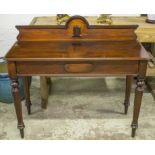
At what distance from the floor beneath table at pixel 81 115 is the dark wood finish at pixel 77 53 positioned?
20 cm

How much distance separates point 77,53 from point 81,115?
29.2 inches

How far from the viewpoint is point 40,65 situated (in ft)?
4.67

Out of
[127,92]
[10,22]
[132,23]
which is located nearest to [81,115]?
[127,92]

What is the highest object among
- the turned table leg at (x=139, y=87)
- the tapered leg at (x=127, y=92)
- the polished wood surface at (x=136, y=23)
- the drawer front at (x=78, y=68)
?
the polished wood surface at (x=136, y=23)

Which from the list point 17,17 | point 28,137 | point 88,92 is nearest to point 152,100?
point 88,92

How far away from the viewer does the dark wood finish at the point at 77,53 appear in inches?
54.9

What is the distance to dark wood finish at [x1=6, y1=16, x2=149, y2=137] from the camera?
1396mm

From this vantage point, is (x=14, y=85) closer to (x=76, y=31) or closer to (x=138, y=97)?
(x=76, y=31)

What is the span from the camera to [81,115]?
202 cm

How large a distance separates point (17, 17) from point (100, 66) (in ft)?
4.75

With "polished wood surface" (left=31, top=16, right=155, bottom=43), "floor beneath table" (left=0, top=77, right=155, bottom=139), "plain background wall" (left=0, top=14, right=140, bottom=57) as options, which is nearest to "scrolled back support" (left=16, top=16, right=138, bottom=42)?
"polished wood surface" (left=31, top=16, right=155, bottom=43)

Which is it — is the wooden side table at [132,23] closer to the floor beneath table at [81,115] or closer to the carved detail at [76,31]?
the floor beneath table at [81,115]

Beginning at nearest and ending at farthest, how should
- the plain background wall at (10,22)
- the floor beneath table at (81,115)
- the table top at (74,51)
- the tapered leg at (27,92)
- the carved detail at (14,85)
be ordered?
the table top at (74,51) → the carved detail at (14,85) → the floor beneath table at (81,115) → the tapered leg at (27,92) → the plain background wall at (10,22)

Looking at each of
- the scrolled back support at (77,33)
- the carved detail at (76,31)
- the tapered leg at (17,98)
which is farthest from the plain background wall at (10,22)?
the tapered leg at (17,98)
